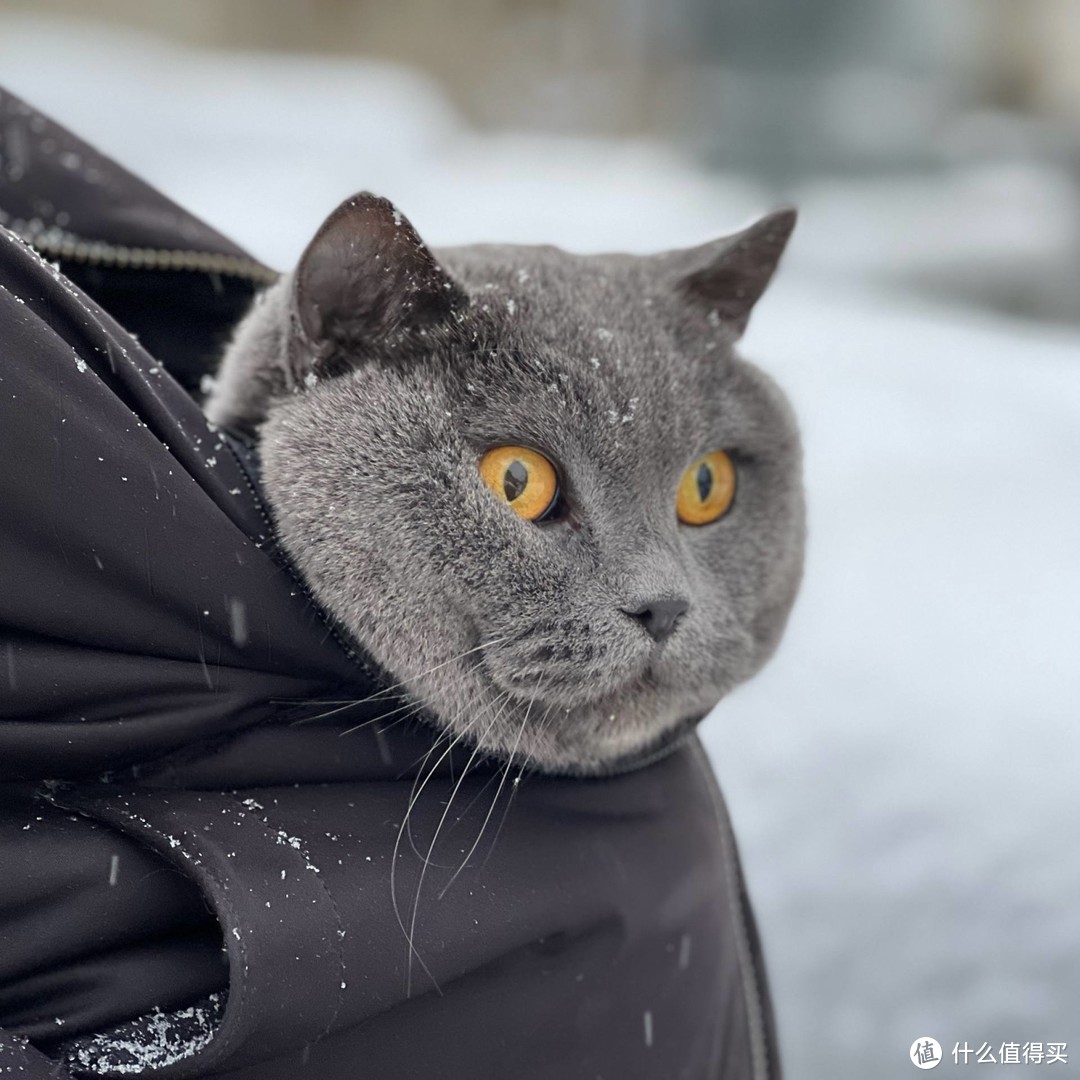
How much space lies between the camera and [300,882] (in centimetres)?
63

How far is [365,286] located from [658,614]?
1.05 ft

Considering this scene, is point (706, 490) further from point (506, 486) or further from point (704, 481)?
point (506, 486)

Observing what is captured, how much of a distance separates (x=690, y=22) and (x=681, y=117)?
53cm

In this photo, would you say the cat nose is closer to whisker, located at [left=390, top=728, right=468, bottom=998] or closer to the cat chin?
the cat chin

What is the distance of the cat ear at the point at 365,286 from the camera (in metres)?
→ 0.77

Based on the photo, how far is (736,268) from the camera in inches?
39.0

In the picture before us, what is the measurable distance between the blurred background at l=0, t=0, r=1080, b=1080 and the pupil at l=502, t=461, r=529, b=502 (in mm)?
Answer: 469

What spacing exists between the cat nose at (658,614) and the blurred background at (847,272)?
475 mm

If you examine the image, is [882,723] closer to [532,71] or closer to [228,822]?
[228,822]

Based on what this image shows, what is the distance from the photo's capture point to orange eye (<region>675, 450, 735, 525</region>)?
0.91 metres

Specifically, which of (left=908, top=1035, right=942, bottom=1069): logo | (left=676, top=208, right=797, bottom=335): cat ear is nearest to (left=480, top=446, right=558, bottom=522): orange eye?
(left=676, top=208, right=797, bottom=335): cat ear

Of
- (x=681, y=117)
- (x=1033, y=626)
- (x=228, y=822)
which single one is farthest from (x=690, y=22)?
(x=228, y=822)
